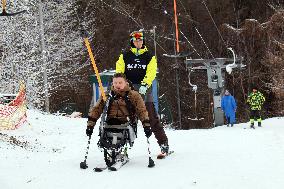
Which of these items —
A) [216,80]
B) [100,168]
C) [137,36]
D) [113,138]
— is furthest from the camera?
[216,80]

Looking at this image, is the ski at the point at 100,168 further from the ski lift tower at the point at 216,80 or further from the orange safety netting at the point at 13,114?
the ski lift tower at the point at 216,80

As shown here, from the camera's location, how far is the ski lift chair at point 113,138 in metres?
7.47

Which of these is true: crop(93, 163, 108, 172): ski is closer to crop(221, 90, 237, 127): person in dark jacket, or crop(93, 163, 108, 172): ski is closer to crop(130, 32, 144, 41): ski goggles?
crop(130, 32, 144, 41): ski goggles

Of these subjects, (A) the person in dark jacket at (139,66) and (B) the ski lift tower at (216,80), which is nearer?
(A) the person in dark jacket at (139,66)

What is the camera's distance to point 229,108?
20078 millimetres

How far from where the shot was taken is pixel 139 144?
1125cm

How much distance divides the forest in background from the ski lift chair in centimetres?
2174

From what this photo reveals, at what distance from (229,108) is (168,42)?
1977 cm

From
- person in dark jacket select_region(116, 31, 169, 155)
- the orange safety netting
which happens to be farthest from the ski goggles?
the orange safety netting

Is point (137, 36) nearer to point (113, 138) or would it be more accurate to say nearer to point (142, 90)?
point (142, 90)

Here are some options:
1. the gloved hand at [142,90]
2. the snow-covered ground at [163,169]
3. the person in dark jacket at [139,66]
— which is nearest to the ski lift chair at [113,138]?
the snow-covered ground at [163,169]

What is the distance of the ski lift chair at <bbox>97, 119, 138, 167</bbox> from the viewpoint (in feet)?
24.5

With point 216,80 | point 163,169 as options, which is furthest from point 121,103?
point 216,80

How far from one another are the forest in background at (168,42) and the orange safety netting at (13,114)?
1340cm
